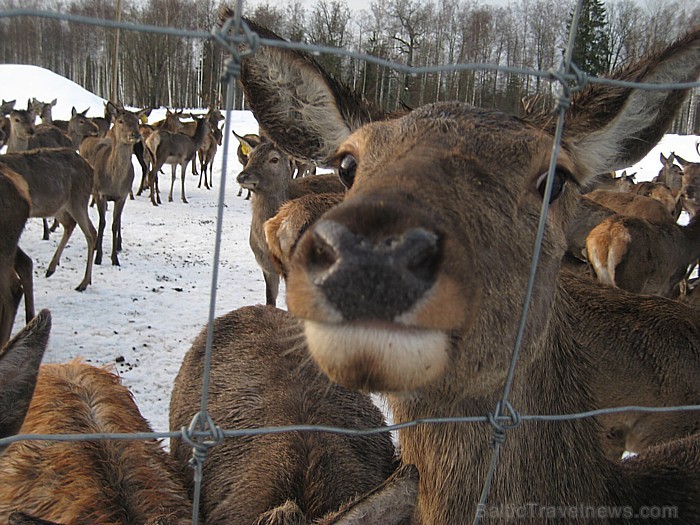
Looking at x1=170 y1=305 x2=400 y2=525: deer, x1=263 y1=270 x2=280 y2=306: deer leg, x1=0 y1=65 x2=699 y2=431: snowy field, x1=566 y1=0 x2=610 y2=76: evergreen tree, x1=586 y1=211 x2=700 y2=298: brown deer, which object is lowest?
x1=0 y1=65 x2=699 y2=431: snowy field

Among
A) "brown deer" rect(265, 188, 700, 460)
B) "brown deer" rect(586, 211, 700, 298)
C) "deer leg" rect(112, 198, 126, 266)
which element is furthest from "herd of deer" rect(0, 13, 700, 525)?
"deer leg" rect(112, 198, 126, 266)

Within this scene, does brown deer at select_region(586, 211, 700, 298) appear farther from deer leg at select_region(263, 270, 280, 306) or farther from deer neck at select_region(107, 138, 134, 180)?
deer neck at select_region(107, 138, 134, 180)

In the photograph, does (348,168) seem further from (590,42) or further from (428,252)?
(590,42)

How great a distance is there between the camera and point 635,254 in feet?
23.3

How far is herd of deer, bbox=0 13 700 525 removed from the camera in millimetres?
1220

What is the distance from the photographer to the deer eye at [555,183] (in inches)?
72.6

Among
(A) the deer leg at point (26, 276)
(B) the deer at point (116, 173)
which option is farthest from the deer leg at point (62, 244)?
(A) the deer leg at point (26, 276)

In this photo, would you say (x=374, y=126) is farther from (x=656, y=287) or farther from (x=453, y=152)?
(x=656, y=287)

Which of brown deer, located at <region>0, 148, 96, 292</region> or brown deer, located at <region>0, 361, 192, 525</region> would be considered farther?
brown deer, located at <region>0, 148, 96, 292</region>

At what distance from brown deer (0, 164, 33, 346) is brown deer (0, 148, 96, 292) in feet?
6.61

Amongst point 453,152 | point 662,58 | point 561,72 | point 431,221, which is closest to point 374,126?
point 453,152

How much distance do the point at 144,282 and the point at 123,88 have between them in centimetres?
4722

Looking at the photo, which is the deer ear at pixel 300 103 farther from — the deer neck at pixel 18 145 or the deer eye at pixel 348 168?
the deer neck at pixel 18 145

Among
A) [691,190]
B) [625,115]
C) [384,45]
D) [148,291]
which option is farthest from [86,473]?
[384,45]
